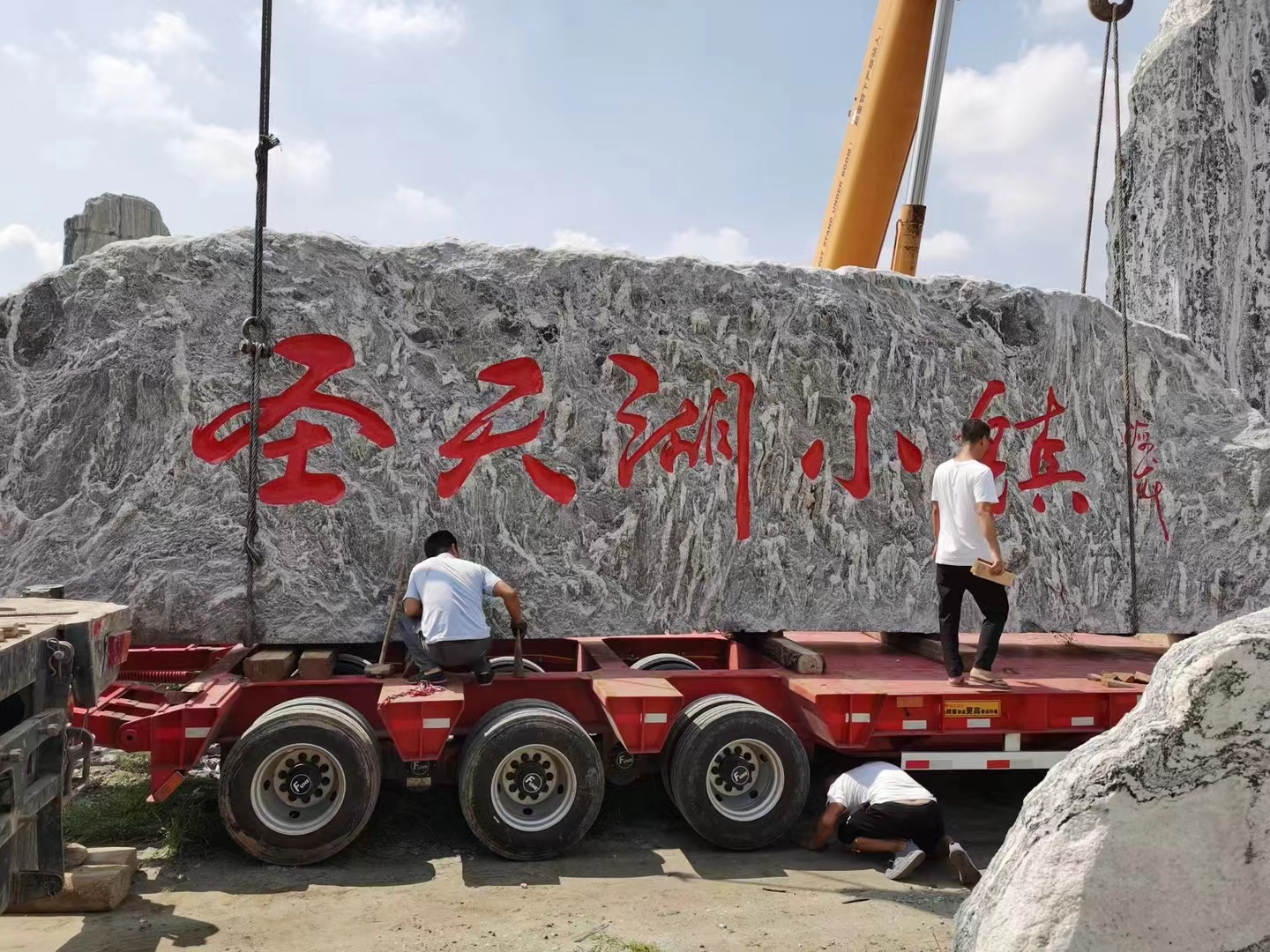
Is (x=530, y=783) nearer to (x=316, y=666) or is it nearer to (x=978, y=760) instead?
(x=316, y=666)

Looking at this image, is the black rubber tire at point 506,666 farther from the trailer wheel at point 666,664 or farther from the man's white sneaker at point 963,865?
the man's white sneaker at point 963,865

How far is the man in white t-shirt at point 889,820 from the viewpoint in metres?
4.80

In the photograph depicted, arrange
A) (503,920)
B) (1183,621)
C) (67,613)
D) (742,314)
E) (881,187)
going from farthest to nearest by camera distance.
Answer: (881,187)
(1183,621)
(742,314)
(503,920)
(67,613)

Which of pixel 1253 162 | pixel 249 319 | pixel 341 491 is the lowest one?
pixel 341 491

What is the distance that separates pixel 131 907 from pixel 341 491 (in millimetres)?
2310

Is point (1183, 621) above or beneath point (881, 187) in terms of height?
beneath

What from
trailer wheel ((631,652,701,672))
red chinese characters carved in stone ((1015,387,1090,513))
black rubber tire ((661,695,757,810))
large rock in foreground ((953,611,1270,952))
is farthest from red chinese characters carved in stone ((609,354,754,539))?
large rock in foreground ((953,611,1270,952))

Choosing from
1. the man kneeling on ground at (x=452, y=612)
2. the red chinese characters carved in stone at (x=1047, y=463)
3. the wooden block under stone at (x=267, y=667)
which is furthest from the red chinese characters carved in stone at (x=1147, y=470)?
the wooden block under stone at (x=267, y=667)

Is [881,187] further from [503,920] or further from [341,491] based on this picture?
[503,920]

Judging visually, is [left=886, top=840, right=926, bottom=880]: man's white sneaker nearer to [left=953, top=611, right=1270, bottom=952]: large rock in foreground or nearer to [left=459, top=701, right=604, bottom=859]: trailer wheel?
[left=459, top=701, right=604, bottom=859]: trailer wheel

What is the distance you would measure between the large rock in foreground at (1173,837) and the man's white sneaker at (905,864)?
2131 mm

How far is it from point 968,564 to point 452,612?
107 inches

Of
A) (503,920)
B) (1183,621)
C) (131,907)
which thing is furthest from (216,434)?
(1183,621)

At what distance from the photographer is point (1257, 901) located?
2.54m
